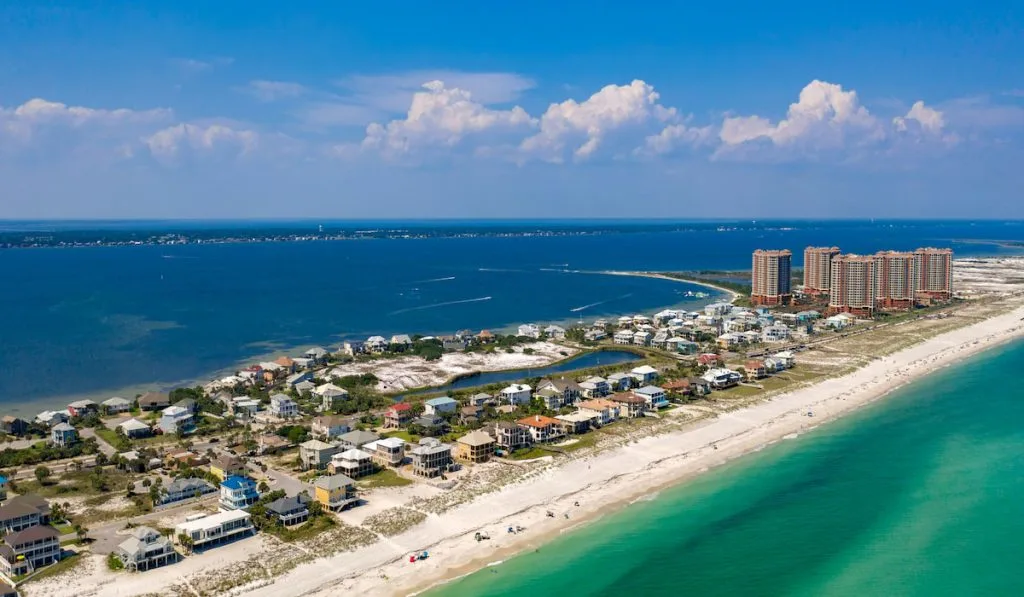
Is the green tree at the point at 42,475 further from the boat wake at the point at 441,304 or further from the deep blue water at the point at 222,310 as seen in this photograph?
the boat wake at the point at 441,304

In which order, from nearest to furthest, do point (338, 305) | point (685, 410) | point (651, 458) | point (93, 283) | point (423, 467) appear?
point (423, 467) < point (651, 458) < point (685, 410) < point (338, 305) < point (93, 283)

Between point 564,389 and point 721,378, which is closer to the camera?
point 564,389

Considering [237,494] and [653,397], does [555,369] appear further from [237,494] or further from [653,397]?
[237,494]

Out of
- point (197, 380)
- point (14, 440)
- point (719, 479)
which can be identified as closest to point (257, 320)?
point (197, 380)

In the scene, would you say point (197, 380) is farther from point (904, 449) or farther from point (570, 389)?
point (904, 449)

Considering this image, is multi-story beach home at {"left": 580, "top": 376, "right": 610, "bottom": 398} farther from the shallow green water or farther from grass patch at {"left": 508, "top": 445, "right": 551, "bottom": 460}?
the shallow green water

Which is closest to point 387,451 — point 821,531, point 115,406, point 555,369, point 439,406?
point 439,406
